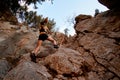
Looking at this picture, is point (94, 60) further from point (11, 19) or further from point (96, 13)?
point (11, 19)

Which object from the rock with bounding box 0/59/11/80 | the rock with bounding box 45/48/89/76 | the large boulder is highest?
the large boulder

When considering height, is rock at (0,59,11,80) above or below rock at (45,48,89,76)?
below

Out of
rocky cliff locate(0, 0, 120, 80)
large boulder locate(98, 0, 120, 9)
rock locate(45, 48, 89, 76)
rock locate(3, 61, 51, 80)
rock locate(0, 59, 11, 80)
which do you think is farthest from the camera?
large boulder locate(98, 0, 120, 9)

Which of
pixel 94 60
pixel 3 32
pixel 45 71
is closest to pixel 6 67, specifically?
pixel 45 71

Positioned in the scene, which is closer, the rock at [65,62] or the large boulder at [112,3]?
the rock at [65,62]

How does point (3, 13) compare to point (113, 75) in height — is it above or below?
above

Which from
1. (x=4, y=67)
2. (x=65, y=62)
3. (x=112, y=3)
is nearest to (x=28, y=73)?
(x=65, y=62)

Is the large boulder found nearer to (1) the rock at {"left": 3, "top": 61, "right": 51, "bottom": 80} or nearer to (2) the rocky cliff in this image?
(2) the rocky cliff

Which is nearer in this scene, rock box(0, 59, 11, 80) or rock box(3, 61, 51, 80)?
rock box(3, 61, 51, 80)

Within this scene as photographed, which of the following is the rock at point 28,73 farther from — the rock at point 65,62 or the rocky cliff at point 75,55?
the rock at point 65,62

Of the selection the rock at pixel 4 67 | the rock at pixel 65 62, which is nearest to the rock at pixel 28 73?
the rock at pixel 65 62

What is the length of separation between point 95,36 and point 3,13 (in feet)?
39.0

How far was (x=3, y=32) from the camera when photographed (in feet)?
69.5

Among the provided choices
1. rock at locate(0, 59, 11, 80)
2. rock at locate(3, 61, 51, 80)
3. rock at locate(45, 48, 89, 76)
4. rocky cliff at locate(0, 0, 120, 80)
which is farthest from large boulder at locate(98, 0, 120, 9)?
rock at locate(0, 59, 11, 80)
